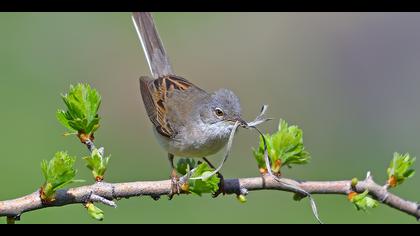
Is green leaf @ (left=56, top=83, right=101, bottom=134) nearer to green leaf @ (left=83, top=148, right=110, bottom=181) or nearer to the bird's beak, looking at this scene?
green leaf @ (left=83, top=148, right=110, bottom=181)

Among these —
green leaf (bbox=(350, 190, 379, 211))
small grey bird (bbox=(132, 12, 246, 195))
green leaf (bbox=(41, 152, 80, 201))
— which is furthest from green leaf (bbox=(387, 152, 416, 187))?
green leaf (bbox=(41, 152, 80, 201))

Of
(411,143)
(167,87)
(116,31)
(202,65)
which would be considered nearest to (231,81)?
(202,65)

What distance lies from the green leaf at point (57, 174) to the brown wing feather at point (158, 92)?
9.65 ft

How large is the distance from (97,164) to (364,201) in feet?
4.77

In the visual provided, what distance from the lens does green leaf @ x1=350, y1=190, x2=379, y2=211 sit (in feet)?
11.7

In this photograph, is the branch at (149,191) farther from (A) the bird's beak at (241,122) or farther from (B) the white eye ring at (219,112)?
(B) the white eye ring at (219,112)

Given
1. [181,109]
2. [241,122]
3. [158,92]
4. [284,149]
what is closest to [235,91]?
[158,92]

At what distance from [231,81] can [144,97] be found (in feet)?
26.5

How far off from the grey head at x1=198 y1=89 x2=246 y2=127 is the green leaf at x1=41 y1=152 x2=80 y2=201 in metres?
2.19

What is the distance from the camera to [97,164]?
137 inches

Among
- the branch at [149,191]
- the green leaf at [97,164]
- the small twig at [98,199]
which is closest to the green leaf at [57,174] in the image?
the branch at [149,191]

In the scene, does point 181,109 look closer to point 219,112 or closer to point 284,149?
point 219,112

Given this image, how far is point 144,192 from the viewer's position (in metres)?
3.42

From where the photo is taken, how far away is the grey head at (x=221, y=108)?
17.5ft
